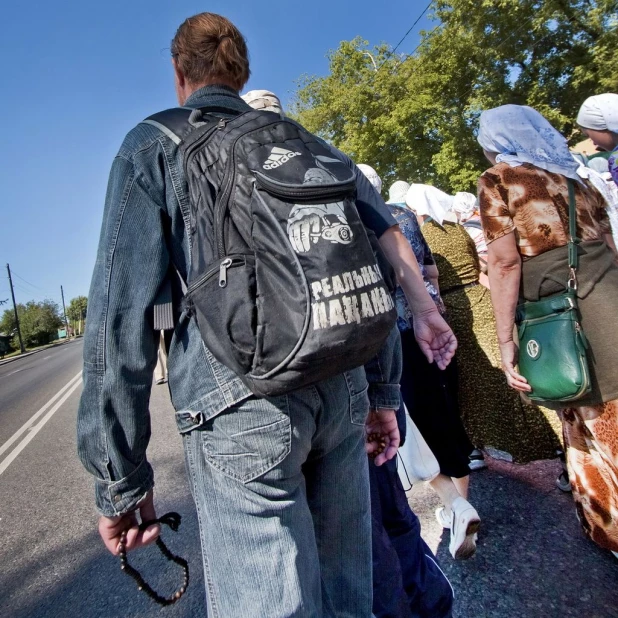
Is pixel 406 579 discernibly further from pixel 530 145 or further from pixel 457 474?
pixel 530 145

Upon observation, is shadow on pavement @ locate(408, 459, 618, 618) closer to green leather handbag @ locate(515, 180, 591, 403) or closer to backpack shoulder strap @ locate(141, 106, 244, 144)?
green leather handbag @ locate(515, 180, 591, 403)

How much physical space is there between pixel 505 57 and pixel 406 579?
21.3 m

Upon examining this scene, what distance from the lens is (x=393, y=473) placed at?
1.97m

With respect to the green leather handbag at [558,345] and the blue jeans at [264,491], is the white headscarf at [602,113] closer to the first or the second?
the green leather handbag at [558,345]

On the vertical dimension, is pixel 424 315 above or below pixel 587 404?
above

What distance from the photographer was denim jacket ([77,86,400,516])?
3.47 ft

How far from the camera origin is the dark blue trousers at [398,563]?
1725 mm

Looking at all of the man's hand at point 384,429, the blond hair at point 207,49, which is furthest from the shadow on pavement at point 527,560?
the blond hair at point 207,49

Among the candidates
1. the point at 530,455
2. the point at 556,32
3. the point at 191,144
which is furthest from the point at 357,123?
the point at 191,144

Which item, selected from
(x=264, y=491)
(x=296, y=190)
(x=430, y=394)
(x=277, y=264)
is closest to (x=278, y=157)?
(x=296, y=190)

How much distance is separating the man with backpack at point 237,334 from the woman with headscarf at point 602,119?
105 inches

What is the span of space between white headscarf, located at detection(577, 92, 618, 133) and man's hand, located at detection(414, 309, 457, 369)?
6.81 ft

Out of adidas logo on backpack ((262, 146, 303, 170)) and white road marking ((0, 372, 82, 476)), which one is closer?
adidas logo on backpack ((262, 146, 303, 170))

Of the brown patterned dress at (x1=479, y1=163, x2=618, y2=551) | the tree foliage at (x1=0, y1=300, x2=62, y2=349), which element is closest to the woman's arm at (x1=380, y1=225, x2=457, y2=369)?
the brown patterned dress at (x1=479, y1=163, x2=618, y2=551)
